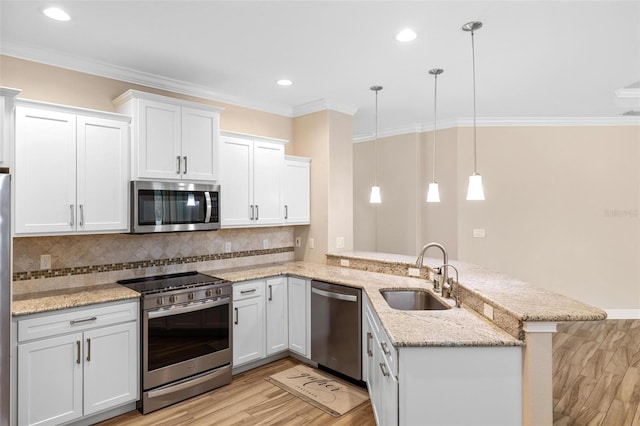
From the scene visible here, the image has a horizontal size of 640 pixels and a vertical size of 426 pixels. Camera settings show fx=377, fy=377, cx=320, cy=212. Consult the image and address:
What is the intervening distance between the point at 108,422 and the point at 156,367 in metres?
0.47

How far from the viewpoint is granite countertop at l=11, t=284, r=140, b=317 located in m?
2.46

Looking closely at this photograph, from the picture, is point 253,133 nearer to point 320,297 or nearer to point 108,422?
point 320,297

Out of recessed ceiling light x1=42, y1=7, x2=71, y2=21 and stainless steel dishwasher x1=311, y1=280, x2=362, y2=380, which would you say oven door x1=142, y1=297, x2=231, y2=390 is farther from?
recessed ceiling light x1=42, y1=7, x2=71, y2=21

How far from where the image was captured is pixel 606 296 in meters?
5.13

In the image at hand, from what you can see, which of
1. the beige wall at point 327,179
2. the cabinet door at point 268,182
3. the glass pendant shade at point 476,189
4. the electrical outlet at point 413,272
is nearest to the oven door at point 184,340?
the cabinet door at point 268,182

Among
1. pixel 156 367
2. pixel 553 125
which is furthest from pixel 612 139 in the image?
pixel 156 367

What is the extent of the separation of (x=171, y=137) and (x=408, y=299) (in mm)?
2432

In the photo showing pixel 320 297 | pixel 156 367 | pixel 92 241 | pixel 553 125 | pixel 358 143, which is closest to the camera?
pixel 156 367

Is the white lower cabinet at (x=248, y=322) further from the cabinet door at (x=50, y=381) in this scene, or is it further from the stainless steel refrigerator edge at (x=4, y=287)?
the stainless steel refrigerator edge at (x=4, y=287)

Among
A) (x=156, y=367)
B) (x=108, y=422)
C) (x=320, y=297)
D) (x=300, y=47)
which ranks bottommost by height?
(x=108, y=422)

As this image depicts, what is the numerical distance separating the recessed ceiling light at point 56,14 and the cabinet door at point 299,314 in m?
2.75

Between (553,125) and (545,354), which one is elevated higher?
(553,125)

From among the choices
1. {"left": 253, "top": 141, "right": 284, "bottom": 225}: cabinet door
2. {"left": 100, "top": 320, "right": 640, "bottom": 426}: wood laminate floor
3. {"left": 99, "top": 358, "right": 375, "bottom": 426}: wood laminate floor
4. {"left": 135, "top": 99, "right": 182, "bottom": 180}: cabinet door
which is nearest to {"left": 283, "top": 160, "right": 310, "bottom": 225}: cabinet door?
{"left": 253, "top": 141, "right": 284, "bottom": 225}: cabinet door

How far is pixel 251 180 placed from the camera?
3.91 m
